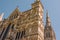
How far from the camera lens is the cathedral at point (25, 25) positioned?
48.1ft

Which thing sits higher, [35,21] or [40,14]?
[40,14]

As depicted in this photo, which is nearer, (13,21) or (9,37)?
(9,37)

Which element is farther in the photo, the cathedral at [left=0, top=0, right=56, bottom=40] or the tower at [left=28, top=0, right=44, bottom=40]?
the cathedral at [left=0, top=0, right=56, bottom=40]

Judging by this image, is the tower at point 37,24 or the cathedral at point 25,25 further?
the cathedral at point 25,25

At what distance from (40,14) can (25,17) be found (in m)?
2.24

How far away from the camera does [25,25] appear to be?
53.0ft

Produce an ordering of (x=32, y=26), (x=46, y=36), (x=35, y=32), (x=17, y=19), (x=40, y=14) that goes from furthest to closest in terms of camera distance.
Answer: (x=46, y=36), (x=17, y=19), (x=40, y=14), (x=32, y=26), (x=35, y=32)

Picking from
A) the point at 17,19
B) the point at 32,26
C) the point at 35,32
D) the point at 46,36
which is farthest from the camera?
the point at 46,36

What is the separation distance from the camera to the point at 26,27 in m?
15.9

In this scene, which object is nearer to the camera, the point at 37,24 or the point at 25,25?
the point at 37,24

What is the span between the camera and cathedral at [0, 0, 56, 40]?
14659 mm

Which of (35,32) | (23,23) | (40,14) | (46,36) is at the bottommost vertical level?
(46,36)

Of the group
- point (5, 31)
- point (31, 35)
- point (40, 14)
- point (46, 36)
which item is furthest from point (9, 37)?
point (46, 36)

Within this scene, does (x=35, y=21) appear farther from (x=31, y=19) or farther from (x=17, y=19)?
(x=17, y=19)
